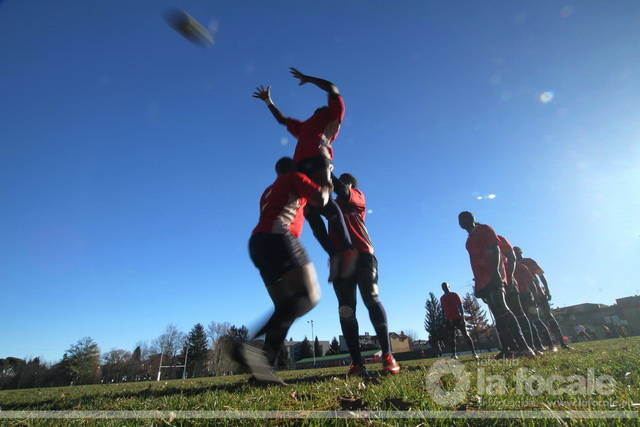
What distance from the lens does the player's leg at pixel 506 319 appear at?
5711 millimetres

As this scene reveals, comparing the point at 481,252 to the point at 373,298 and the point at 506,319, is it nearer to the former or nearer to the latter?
the point at 506,319

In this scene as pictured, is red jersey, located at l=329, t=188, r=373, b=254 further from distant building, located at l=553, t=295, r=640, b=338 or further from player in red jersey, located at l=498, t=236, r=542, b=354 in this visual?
distant building, located at l=553, t=295, r=640, b=338

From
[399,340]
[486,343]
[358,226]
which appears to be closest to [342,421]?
[358,226]

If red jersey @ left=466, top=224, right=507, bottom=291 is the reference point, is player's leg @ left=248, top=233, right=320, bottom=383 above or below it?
below

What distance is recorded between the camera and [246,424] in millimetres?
1531

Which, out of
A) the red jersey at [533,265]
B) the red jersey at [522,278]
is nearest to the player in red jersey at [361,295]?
the red jersey at [522,278]

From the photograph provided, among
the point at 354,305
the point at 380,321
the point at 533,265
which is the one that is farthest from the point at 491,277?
the point at 533,265

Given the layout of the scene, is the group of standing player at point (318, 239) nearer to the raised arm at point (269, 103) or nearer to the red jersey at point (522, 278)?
the raised arm at point (269, 103)

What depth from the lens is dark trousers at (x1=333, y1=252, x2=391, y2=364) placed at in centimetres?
402

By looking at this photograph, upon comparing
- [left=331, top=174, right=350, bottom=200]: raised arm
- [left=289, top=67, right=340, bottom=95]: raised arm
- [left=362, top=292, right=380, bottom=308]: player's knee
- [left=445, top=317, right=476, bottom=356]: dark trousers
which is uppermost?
[left=289, top=67, right=340, bottom=95]: raised arm

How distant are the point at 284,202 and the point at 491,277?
A: 515 cm

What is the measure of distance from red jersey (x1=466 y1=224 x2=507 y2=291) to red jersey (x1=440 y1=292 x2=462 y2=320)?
4.46 m

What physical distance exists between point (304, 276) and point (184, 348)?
7588cm

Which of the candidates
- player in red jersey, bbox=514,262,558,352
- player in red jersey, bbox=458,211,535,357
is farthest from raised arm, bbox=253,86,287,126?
player in red jersey, bbox=514,262,558,352
